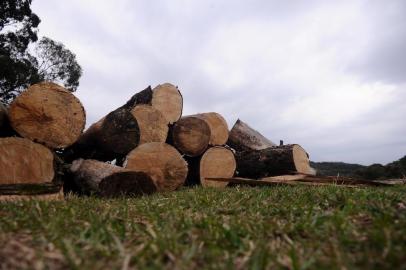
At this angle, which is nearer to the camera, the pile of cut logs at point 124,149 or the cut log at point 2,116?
the pile of cut logs at point 124,149

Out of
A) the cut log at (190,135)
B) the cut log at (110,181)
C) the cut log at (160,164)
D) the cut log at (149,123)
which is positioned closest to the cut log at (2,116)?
the cut log at (110,181)

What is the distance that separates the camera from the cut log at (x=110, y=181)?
15.4 feet

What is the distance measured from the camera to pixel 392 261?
1.52 metres

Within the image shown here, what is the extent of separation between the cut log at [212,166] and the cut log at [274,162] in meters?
0.41

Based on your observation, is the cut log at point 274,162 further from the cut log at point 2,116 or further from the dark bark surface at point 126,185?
the cut log at point 2,116

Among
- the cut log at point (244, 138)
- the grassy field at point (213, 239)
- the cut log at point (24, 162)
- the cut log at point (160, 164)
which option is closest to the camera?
the grassy field at point (213, 239)

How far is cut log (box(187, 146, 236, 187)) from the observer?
7086mm

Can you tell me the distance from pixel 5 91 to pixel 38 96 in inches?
578

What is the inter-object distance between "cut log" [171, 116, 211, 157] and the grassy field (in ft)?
12.7

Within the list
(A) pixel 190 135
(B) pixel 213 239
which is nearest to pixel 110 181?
(A) pixel 190 135

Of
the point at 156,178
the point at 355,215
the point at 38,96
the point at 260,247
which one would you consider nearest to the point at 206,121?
the point at 156,178

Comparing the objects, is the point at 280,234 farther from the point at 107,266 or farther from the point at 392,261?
the point at 107,266

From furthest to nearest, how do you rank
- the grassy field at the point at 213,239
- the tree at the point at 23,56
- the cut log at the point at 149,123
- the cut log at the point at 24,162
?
the tree at the point at 23,56, the cut log at the point at 149,123, the cut log at the point at 24,162, the grassy field at the point at 213,239

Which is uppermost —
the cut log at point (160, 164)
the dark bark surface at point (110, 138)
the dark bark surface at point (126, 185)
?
the dark bark surface at point (110, 138)
